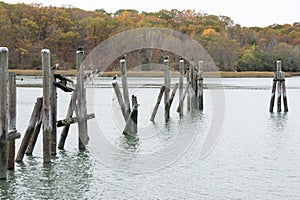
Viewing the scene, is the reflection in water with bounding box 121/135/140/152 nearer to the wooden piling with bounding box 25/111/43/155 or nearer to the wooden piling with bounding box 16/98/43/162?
the wooden piling with bounding box 25/111/43/155

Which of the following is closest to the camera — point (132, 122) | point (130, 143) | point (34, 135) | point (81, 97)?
point (34, 135)

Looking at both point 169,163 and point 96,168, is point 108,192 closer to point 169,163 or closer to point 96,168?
point 96,168

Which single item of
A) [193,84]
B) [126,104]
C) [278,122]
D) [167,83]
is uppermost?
[167,83]

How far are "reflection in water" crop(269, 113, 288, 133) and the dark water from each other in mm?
130

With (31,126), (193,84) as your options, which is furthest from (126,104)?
(193,84)

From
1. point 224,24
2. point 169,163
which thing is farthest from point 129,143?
point 224,24

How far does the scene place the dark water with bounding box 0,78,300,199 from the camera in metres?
12.7

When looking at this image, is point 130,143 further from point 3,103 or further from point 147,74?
point 147,74

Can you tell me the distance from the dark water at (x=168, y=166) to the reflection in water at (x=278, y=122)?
0.43 feet

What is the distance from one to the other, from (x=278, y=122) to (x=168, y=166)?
41.7 feet

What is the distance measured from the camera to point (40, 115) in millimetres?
14797

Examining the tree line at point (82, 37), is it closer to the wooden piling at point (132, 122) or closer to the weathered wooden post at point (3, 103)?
the wooden piling at point (132, 122)

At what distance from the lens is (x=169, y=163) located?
16172mm

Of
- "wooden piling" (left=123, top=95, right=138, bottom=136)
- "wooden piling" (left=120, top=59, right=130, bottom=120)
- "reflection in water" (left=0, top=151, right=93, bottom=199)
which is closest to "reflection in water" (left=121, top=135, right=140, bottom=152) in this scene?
"wooden piling" (left=123, top=95, right=138, bottom=136)
